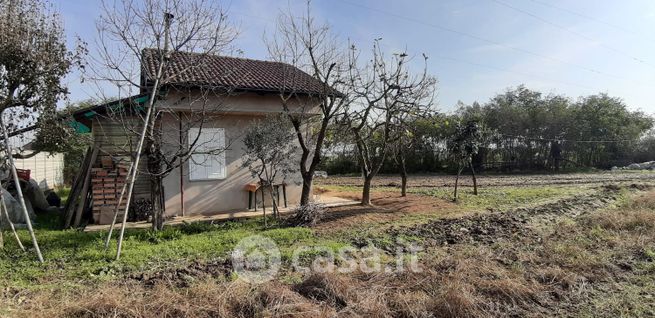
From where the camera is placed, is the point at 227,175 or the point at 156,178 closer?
the point at 156,178

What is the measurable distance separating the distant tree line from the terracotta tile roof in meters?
14.0

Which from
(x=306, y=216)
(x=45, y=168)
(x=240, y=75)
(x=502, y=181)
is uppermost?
(x=240, y=75)

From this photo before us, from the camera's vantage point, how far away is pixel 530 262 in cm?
525

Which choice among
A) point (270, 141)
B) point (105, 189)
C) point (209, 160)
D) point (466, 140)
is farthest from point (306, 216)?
point (466, 140)

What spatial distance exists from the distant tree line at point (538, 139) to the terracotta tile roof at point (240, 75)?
46.0 feet

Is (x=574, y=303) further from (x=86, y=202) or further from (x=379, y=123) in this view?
(x=86, y=202)

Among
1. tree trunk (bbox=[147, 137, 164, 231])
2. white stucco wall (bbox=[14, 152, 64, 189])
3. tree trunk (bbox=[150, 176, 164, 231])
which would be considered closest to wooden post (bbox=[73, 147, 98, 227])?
tree trunk (bbox=[147, 137, 164, 231])

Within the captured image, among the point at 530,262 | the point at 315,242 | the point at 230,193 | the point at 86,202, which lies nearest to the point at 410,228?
the point at 315,242

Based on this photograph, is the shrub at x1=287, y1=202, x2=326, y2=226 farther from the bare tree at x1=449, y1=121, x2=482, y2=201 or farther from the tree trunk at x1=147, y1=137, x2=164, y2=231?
the bare tree at x1=449, y1=121, x2=482, y2=201

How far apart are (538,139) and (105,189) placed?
2771 centimetres

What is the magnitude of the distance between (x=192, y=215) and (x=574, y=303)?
7.57m

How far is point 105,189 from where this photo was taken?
8.42m

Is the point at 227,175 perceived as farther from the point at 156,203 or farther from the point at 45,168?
the point at 45,168

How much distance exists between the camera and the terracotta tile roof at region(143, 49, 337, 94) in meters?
7.84
